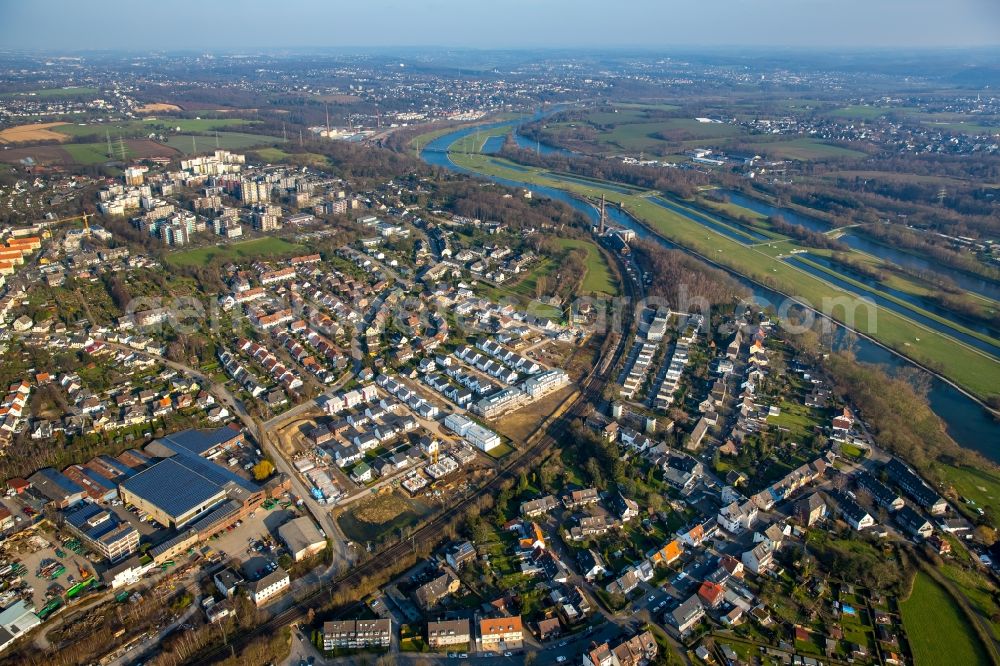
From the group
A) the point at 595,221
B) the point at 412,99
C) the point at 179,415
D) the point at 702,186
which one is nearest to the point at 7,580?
the point at 179,415

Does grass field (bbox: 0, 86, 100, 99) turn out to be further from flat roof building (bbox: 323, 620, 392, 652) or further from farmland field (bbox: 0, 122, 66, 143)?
flat roof building (bbox: 323, 620, 392, 652)

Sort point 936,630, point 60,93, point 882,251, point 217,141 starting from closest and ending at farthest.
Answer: point 936,630, point 882,251, point 217,141, point 60,93

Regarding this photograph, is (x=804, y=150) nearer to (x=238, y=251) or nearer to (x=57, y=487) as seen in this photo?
(x=238, y=251)

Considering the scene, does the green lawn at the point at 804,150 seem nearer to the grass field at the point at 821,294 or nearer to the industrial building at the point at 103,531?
the grass field at the point at 821,294

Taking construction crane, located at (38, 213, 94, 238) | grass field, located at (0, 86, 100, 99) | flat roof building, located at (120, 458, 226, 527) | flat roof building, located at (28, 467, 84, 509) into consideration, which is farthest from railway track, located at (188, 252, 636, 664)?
grass field, located at (0, 86, 100, 99)

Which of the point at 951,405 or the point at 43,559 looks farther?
the point at 951,405

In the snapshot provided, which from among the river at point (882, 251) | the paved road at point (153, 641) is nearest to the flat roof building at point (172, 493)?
the paved road at point (153, 641)

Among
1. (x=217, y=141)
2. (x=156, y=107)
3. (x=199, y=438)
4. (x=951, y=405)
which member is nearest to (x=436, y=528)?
(x=199, y=438)
